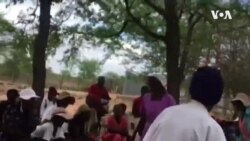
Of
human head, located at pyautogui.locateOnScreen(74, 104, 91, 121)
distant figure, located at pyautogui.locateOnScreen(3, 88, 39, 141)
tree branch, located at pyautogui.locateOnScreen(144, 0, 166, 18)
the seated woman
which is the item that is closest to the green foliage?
tree branch, located at pyautogui.locateOnScreen(144, 0, 166, 18)

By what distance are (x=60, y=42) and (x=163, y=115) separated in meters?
16.6

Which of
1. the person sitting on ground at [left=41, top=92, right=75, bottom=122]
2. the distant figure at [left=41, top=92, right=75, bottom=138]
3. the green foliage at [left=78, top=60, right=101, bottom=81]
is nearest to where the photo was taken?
the distant figure at [left=41, top=92, right=75, bottom=138]

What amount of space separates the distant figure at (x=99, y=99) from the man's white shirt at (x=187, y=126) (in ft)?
35.5

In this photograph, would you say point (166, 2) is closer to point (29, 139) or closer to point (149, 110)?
point (149, 110)

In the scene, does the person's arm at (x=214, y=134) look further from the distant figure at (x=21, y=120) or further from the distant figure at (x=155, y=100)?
the distant figure at (x=155, y=100)

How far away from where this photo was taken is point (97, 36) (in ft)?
72.4

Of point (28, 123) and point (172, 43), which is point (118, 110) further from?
point (172, 43)

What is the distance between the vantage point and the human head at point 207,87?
3.87 meters

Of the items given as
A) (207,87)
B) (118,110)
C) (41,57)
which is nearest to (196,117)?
(207,87)

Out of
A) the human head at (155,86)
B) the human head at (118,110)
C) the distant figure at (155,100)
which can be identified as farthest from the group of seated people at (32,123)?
the human head at (118,110)

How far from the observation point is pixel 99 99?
15508mm

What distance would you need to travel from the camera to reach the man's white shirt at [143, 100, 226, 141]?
371cm

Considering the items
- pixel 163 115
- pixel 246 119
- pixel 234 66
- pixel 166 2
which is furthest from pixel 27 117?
pixel 234 66

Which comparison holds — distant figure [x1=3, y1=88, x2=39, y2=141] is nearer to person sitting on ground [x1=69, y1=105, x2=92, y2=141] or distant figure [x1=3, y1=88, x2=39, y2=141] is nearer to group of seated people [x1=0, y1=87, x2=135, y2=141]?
group of seated people [x1=0, y1=87, x2=135, y2=141]
